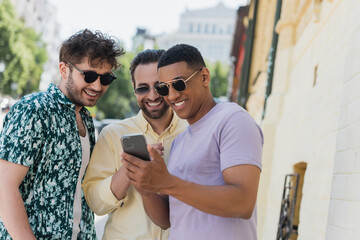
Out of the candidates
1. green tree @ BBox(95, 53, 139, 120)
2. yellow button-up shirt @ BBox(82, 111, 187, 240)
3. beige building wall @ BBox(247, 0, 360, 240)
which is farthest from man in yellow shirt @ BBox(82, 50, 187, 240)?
green tree @ BBox(95, 53, 139, 120)

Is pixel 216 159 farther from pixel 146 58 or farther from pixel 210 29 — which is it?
pixel 210 29

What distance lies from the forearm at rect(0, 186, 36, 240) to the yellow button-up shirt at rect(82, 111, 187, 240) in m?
0.47

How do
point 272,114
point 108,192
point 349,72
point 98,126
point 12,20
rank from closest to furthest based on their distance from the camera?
point 108,192, point 349,72, point 272,114, point 98,126, point 12,20

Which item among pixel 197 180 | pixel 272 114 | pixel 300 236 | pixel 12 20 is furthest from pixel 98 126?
pixel 197 180

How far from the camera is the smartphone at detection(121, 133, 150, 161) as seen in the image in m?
1.73

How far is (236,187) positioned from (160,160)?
313 mm

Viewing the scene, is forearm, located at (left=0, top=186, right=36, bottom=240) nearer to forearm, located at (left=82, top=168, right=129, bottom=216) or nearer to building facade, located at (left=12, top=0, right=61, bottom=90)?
forearm, located at (left=82, top=168, right=129, bottom=216)

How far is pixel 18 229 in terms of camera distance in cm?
237

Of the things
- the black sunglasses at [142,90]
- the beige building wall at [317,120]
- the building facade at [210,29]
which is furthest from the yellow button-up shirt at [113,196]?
the building facade at [210,29]

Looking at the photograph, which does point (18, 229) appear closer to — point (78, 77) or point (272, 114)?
point (78, 77)

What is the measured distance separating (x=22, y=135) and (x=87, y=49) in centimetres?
72

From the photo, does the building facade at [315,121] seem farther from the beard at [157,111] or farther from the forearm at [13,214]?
the forearm at [13,214]

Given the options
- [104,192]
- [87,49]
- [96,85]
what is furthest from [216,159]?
[87,49]

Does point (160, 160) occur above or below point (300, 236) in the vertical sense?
above
